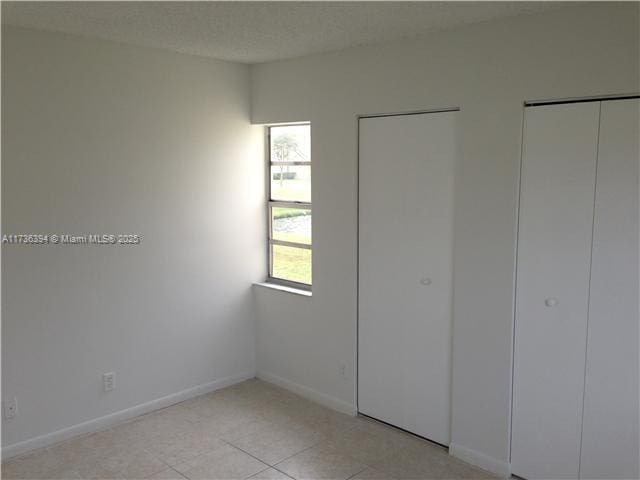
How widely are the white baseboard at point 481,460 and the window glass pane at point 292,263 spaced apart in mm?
1621

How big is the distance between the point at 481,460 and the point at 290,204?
2.23 m

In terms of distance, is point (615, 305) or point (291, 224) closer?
point (615, 305)

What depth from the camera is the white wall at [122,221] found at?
3.42 metres

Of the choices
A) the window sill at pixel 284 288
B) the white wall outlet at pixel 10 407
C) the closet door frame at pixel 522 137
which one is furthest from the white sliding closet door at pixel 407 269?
the white wall outlet at pixel 10 407

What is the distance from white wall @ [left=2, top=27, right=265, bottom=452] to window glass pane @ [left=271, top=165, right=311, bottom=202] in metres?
0.14

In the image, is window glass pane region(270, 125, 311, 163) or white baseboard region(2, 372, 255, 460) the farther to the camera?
window glass pane region(270, 125, 311, 163)

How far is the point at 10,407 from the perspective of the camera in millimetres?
3445

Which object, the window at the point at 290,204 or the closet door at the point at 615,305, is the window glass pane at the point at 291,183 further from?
the closet door at the point at 615,305

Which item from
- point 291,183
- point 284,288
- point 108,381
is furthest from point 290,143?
point 108,381

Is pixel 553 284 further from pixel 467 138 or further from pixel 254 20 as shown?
pixel 254 20

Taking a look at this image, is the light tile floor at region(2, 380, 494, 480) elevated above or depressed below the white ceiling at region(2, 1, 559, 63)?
below

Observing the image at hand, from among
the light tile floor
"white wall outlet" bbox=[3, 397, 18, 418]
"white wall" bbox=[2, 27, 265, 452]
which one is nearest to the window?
"white wall" bbox=[2, 27, 265, 452]

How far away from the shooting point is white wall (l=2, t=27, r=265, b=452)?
11.2 ft

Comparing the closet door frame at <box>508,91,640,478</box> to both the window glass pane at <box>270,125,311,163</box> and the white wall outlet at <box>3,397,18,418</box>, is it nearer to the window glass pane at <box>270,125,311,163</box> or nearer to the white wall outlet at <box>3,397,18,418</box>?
the window glass pane at <box>270,125,311,163</box>
